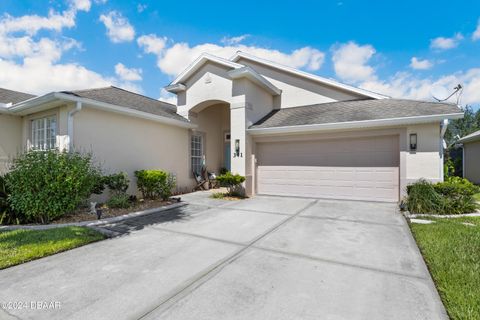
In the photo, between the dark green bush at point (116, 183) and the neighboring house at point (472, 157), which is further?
the neighboring house at point (472, 157)

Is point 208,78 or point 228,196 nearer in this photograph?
point 228,196

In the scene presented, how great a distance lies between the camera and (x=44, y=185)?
5848 mm

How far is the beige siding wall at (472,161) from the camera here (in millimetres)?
14370

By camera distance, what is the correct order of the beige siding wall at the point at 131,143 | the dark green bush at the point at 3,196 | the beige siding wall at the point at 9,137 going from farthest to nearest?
the beige siding wall at the point at 9,137 < the beige siding wall at the point at 131,143 < the dark green bush at the point at 3,196

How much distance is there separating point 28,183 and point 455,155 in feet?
84.7

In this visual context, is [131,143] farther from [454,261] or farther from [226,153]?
[454,261]

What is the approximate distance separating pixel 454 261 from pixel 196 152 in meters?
10.8

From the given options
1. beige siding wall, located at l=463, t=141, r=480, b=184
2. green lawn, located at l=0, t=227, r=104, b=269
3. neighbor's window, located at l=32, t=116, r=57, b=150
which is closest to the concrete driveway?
green lawn, located at l=0, t=227, r=104, b=269

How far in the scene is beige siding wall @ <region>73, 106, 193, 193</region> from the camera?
25.5 feet

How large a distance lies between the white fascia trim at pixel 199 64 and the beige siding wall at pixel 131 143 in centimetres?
275

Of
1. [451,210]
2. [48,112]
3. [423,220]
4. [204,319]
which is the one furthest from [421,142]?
[48,112]

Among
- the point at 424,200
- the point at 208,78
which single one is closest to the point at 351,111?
the point at 424,200

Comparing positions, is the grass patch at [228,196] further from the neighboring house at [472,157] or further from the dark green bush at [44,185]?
the neighboring house at [472,157]

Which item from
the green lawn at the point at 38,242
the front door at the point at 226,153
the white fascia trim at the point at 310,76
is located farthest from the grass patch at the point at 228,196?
the white fascia trim at the point at 310,76
